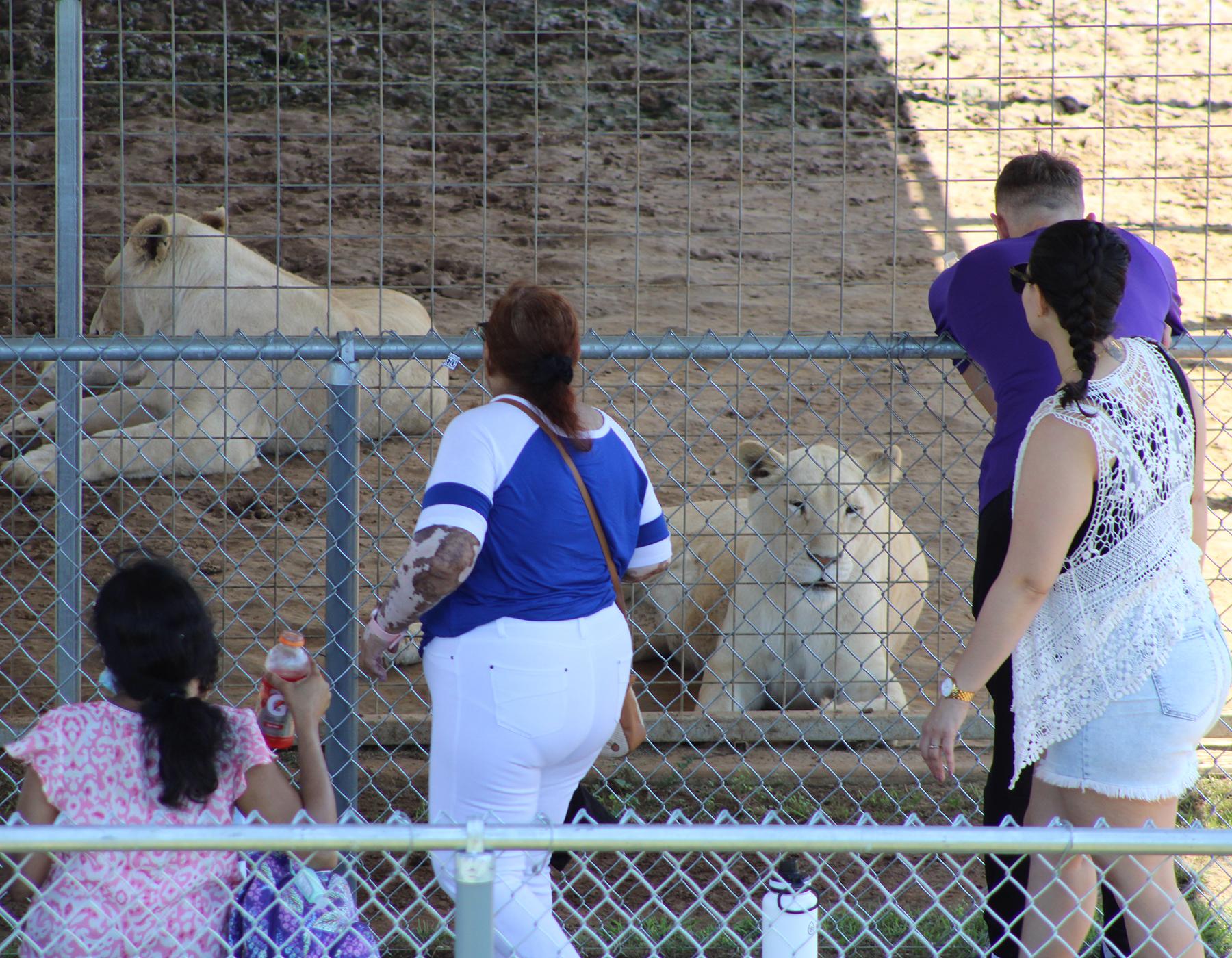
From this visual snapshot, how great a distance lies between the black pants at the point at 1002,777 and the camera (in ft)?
9.75

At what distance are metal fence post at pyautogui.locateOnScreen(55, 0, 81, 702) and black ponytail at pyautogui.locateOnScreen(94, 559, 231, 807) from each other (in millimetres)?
1344

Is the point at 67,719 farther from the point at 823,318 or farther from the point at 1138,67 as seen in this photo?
the point at 1138,67

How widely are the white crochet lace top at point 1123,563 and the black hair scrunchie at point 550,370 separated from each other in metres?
0.90

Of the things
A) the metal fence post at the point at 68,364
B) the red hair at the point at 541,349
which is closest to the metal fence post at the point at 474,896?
the red hair at the point at 541,349

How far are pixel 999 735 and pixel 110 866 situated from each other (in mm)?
1889

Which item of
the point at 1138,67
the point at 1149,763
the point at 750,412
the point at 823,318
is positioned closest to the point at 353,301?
the point at 750,412

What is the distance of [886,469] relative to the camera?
16.8 feet

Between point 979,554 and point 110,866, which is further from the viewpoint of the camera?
point 979,554

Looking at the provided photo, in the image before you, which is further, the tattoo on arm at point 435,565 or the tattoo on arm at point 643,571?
the tattoo on arm at point 643,571

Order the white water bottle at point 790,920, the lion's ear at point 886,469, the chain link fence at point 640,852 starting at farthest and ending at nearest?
1. the lion's ear at point 886,469
2. the white water bottle at point 790,920
3. the chain link fence at point 640,852

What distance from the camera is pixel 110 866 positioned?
226cm

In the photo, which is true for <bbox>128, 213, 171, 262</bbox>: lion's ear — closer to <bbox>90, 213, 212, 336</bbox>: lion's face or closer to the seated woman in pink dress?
<bbox>90, 213, 212, 336</bbox>: lion's face

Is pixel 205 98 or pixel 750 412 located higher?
pixel 205 98

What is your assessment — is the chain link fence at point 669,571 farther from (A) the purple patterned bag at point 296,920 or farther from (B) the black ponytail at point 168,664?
(A) the purple patterned bag at point 296,920
